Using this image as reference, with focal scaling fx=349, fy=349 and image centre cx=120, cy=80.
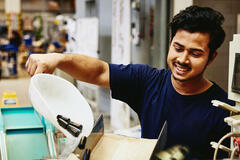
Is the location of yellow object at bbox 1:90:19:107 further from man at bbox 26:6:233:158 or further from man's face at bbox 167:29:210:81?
man's face at bbox 167:29:210:81

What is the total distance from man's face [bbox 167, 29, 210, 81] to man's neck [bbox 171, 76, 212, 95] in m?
0.10

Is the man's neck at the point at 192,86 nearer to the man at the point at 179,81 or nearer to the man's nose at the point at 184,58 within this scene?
the man at the point at 179,81

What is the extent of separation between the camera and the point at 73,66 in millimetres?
1773

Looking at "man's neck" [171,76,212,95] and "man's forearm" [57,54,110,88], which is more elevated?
"man's forearm" [57,54,110,88]

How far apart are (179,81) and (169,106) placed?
172mm

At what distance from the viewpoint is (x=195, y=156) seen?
990 millimetres

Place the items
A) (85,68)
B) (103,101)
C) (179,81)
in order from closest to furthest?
(179,81) → (85,68) → (103,101)

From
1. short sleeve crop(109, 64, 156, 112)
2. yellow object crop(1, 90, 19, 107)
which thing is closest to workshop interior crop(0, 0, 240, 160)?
yellow object crop(1, 90, 19, 107)

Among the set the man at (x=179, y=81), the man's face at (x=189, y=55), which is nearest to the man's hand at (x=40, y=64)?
the man at (x=179, y=81)

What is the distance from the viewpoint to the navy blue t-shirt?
158cm

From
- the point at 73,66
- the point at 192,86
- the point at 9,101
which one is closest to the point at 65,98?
the point at 73,66

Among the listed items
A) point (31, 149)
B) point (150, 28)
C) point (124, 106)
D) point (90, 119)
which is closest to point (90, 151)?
point (90, 119)

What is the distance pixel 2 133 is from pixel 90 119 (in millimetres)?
522

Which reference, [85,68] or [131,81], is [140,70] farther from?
[85,68]
